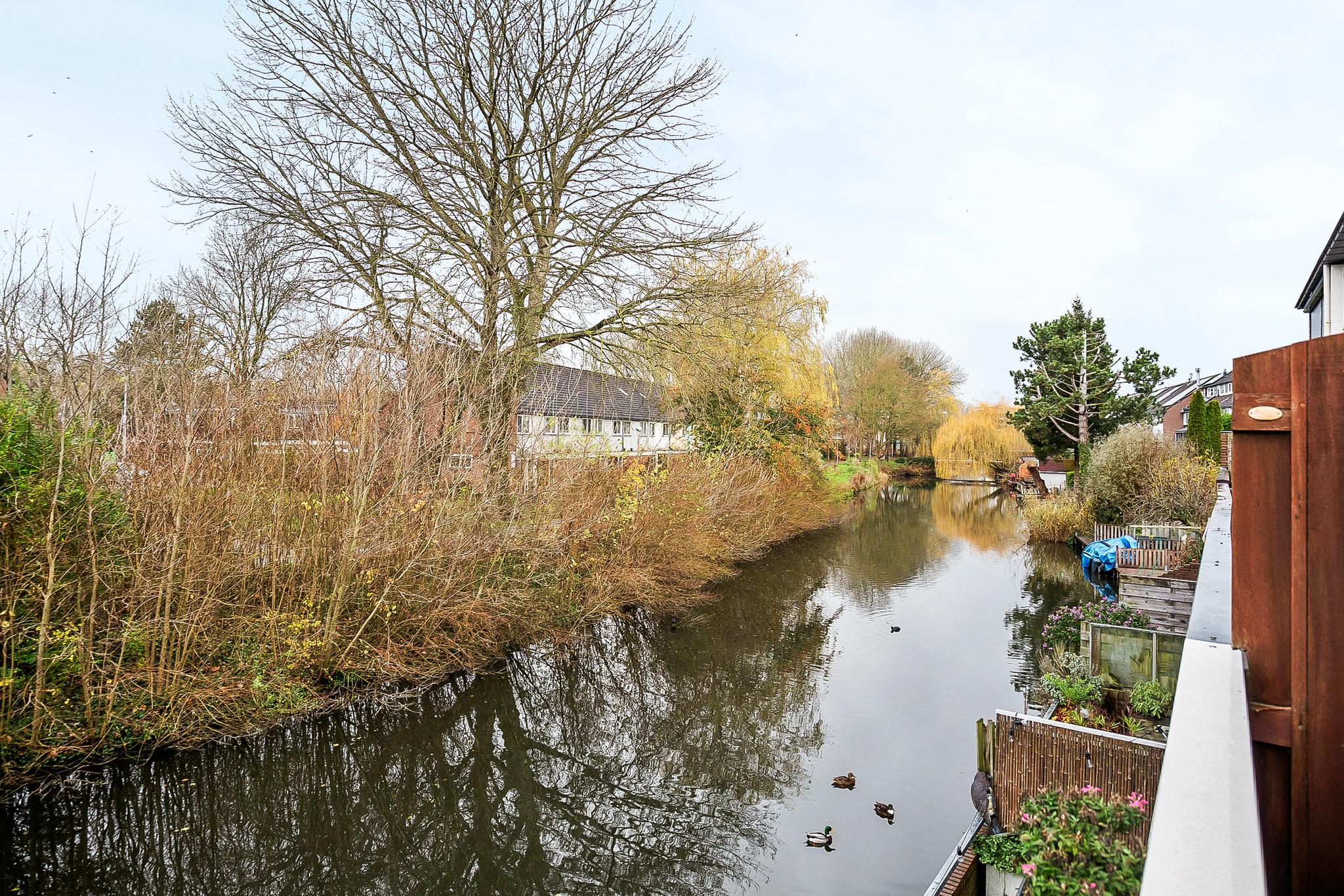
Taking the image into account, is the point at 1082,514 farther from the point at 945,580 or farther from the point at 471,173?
the point at 471,173

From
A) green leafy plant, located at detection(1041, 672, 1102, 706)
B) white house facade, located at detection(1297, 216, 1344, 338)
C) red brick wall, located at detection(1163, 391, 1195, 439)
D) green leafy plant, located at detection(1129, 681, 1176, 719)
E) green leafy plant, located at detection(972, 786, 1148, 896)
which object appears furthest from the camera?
red brick wall, located at detection(1163, 391, 1195, 439)

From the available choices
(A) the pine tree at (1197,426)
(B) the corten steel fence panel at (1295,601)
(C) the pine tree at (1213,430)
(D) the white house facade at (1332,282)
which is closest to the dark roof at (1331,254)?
(D) the white house facade at (1332,282)

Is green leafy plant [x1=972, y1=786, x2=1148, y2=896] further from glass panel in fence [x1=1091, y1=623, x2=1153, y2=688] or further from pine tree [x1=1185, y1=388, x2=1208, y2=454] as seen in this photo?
pine tree [x1=1185, y1=388, x2=1208, y2=454]

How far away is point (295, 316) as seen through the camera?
1410 cm

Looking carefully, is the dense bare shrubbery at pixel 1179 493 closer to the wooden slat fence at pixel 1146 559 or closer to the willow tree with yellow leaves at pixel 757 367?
the wooden slat fence at pixel 1146 559

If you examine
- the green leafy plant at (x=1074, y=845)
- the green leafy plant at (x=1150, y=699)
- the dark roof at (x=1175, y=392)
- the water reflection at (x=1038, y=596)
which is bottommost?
the water reflection at (x=1038, y=596)

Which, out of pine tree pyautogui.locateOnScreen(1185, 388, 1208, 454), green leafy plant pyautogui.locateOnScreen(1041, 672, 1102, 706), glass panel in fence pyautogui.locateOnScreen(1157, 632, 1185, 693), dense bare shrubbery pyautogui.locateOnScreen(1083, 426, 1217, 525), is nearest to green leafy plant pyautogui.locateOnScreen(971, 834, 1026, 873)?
green leafy plant pyautogui.locateOnScreen(1041, 672, 1102, 706)

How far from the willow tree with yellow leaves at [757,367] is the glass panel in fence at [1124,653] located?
873cm

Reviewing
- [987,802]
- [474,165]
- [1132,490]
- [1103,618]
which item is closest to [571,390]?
[474,165]

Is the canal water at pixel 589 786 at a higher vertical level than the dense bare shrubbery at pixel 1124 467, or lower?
lower

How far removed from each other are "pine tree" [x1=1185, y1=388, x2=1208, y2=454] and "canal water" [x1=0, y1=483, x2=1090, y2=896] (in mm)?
13113

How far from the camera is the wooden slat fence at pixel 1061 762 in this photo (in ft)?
18.4

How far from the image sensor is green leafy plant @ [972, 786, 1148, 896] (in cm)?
456

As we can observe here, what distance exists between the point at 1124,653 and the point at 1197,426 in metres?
19.1
